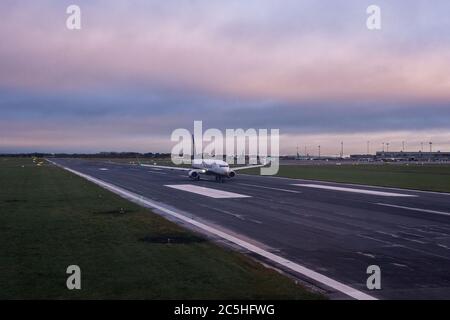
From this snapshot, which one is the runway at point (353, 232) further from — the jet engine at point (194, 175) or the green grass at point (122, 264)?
the jet engine at point (194, 175)

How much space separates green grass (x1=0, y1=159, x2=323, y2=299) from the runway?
68.5 inches

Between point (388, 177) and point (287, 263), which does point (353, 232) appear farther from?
point (388, 177)

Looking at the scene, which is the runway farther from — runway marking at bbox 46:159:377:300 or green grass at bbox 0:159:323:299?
green grass at bbox 0:159:323:299

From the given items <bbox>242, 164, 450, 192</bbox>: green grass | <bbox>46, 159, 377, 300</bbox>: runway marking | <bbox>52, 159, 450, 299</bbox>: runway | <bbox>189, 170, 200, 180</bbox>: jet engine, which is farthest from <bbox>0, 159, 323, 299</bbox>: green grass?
<bbox>189, 170, 200, 180</bbox>: jet engine

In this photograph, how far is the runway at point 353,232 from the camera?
10.0 m

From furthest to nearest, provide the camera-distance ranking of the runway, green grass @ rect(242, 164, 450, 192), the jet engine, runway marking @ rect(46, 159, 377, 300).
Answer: the jet engine < green grass @ rect(242, 164, 450, 192) < the runway < runway marking @ rect(46, 159, 377, 300)

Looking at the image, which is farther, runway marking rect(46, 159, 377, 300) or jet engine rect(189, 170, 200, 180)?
jet engine rect(189, 170, 200, 180)

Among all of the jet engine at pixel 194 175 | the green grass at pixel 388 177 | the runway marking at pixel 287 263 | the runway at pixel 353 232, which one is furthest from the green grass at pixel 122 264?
the jet engine at pixel 194 175

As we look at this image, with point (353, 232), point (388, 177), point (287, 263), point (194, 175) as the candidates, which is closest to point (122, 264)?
point (287, 263)

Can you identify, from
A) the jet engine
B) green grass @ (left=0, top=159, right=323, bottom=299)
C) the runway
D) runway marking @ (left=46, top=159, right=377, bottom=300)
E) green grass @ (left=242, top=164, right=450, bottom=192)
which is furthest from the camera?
the jet engine

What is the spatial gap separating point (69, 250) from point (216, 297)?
5.33m

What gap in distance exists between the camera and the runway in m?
10.0

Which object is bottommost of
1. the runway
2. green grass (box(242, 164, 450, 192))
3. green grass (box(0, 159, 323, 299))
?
green grass (box(242, 164, 450, 192))

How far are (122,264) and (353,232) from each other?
26.3 ft
